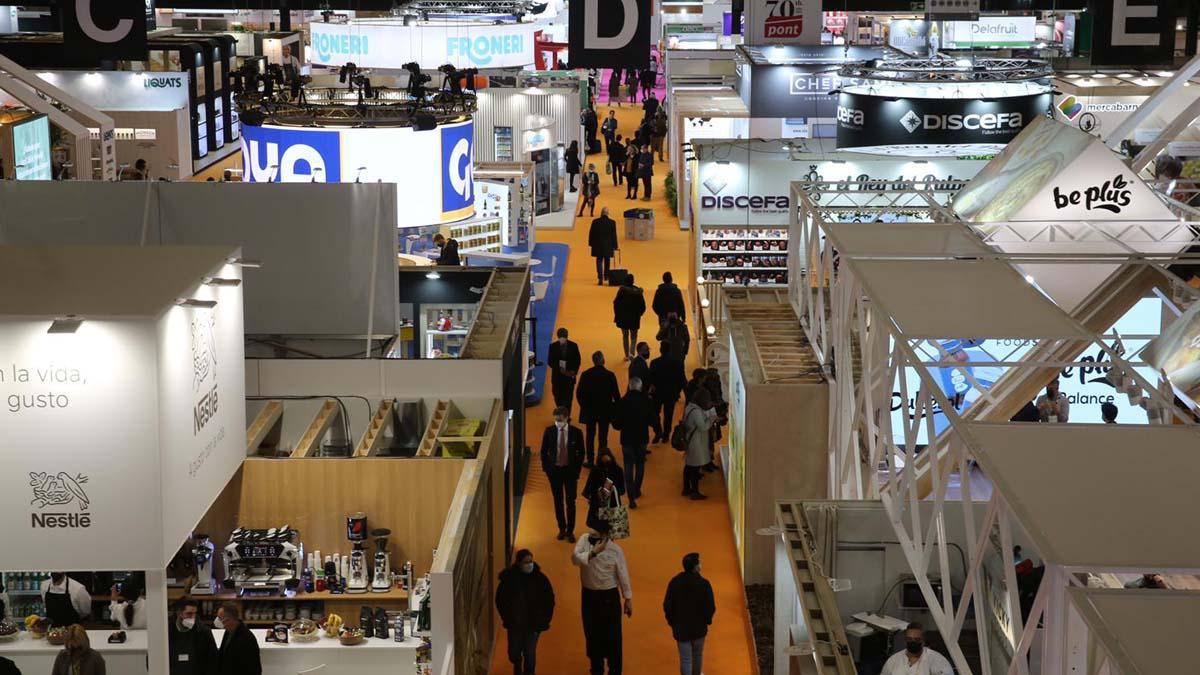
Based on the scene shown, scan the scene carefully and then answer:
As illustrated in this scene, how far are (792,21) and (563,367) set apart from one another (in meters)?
5.49

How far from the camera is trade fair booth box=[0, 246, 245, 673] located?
5.38m

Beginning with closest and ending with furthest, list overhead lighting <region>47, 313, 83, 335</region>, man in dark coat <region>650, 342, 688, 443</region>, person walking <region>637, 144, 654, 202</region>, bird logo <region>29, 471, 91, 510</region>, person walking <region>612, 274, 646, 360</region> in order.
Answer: overhead lighting <region>47, 313, 83, 335</region>
bird logo <region>29, 471, 91, 510</region>
man in dark coat <region>650, 342, 688, 443</region>
person walking <region>612, 274, 646, 360</region>
person walking <region>637, 144, 654, 202</region>

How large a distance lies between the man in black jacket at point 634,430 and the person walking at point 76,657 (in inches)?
216

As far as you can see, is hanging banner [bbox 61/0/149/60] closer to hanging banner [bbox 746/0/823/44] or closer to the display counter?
the display counter

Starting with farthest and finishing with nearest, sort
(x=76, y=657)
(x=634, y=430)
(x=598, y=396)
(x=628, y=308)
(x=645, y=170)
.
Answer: (x=645, y=170), (x=628, y=308), (x=598, y=396), (x=634, y=430), (x=76, y=657)

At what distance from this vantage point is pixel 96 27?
12.6 metres

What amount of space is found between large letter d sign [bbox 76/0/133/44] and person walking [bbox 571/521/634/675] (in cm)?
625

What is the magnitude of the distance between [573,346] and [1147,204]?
6.29m

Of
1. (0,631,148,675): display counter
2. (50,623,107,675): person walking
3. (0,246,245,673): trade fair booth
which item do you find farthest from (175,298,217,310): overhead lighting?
(0,631,148,675): display counter

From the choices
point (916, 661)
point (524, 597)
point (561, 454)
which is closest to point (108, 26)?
point (561, 454)

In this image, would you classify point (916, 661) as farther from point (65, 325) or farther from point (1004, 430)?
point (65, 325)

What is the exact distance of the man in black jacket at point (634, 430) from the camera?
40.5ft

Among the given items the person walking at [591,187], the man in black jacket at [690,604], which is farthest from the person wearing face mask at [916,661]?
the person walking at [591,187]

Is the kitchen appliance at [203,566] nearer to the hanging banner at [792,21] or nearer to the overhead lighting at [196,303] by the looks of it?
the overhead lighting at [196,303]
